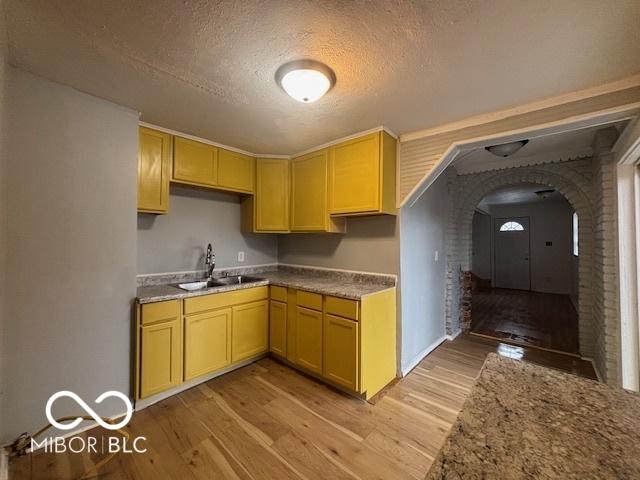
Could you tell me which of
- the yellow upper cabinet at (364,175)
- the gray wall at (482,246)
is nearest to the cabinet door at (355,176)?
the yellow upper cabinet at (364,175)

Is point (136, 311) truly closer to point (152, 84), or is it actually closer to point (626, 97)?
point (152, 84)

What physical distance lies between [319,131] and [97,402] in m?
2.72

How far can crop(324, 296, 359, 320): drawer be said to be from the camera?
2156mm

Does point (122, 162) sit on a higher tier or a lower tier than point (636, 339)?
higher

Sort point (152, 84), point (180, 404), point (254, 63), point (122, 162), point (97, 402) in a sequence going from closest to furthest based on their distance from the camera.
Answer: point (254, 63) → point (152, 84) → point (97, 402) → point (122, 162) → point (180, 404)

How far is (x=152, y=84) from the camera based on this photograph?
1.71 meters

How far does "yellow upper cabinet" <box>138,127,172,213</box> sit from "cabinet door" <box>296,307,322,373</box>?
1.60 meters

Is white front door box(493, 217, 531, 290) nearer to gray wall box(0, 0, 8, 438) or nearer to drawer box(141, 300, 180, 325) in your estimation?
drawer box(141, 300, 180, 325)

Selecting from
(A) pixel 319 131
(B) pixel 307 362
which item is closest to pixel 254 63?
(A) pixel 319 131

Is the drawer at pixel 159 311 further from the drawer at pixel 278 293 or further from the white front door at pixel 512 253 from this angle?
the white front door at pixel 512 253

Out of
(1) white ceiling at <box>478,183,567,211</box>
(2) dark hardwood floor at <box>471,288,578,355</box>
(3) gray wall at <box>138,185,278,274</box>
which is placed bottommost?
(2) dark hardwood floor at <box>471,288,578,355</box>

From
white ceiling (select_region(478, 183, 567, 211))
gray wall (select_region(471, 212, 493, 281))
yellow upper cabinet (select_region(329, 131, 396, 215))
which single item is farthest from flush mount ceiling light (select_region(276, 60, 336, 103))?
gray wall (select_region(471, 212, 493, 281))

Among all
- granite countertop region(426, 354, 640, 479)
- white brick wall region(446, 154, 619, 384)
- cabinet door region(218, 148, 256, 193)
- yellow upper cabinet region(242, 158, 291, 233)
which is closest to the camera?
granite countertop region(426, 354, 640, 479)

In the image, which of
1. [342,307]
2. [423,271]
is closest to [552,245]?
[423,271]
